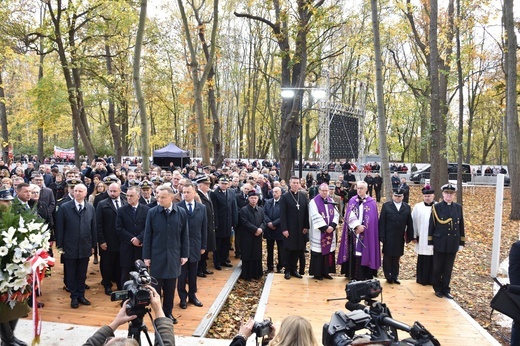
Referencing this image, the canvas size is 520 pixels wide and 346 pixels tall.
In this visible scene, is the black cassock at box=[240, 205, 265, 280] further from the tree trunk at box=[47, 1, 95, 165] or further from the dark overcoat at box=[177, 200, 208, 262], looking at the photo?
the tree trunk at box=[47, 1, 95, 165]

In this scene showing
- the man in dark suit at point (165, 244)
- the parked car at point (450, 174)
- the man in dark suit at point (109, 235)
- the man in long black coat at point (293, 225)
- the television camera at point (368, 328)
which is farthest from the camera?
the parked car at point (450, 174)

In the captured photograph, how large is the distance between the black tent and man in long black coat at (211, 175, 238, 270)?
17.6 metres

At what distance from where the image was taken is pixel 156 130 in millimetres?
52750

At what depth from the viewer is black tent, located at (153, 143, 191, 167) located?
25.9 m

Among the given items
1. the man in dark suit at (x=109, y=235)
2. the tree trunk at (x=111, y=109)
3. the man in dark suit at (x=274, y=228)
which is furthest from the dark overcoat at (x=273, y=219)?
the tree trunk at (x=111, y=109)

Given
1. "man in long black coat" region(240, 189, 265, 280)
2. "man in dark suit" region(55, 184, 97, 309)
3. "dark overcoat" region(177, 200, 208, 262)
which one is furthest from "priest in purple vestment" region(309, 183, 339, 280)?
"man in dark suit" region(55, 184, 97, 309)

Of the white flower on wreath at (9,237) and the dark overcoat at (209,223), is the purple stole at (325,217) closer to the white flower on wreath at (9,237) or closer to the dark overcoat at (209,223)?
the dark overcoat at (209,223)

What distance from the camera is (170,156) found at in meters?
25.8

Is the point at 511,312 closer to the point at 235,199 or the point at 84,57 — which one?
the point at 235,199

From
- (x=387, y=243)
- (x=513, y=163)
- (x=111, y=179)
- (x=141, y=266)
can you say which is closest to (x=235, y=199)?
(x=111, y=179)

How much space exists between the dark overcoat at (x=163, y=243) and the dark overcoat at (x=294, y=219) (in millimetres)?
2840

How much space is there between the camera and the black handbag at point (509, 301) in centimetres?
420

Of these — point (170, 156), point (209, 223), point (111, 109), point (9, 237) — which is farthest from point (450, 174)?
point (9, 237)

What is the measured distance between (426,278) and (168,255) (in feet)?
16.5
